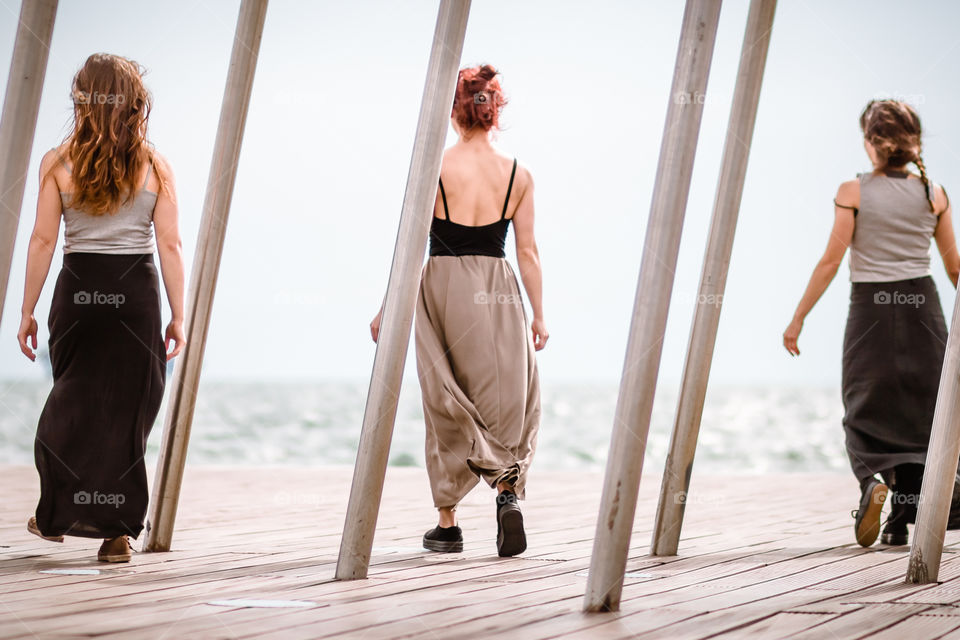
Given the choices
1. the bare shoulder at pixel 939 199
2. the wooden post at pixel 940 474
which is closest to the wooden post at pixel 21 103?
the wooden post at pixel 940 474

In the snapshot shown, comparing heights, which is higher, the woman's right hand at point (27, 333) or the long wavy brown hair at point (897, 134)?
the long wavy brown hair at point (897, 134)

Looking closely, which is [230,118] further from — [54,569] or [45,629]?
[45,629]

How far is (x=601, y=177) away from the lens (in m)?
48.0

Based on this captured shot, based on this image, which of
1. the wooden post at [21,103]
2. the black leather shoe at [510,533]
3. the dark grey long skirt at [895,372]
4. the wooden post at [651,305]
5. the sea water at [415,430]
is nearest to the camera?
the wooden post at [651,305]

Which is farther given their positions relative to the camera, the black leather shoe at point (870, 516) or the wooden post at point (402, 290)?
the black leather shoe at point (870, 516)

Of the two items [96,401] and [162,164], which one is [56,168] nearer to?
[162,164]

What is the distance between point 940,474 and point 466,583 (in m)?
1.42

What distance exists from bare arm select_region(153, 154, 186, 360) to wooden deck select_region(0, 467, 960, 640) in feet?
2.62

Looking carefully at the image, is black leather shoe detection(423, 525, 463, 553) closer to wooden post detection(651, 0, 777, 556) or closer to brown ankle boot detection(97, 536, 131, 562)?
wooden post detection(651, 0, 777, 556)

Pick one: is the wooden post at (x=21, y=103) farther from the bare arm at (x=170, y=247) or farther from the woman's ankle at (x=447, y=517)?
the woman's ankle at (x=447, y=517)

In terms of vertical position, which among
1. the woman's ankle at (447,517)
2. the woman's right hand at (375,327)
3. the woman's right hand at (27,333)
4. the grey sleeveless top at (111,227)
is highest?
the grey sleeveless top at (111,227)

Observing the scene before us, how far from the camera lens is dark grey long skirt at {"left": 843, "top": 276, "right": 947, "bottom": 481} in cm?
489

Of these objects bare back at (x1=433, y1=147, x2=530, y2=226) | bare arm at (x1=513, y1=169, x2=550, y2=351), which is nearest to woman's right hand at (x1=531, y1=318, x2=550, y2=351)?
bare arm at (x1=513, y1=169, x2=550, y2=351)

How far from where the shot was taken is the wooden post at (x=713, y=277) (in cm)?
428
